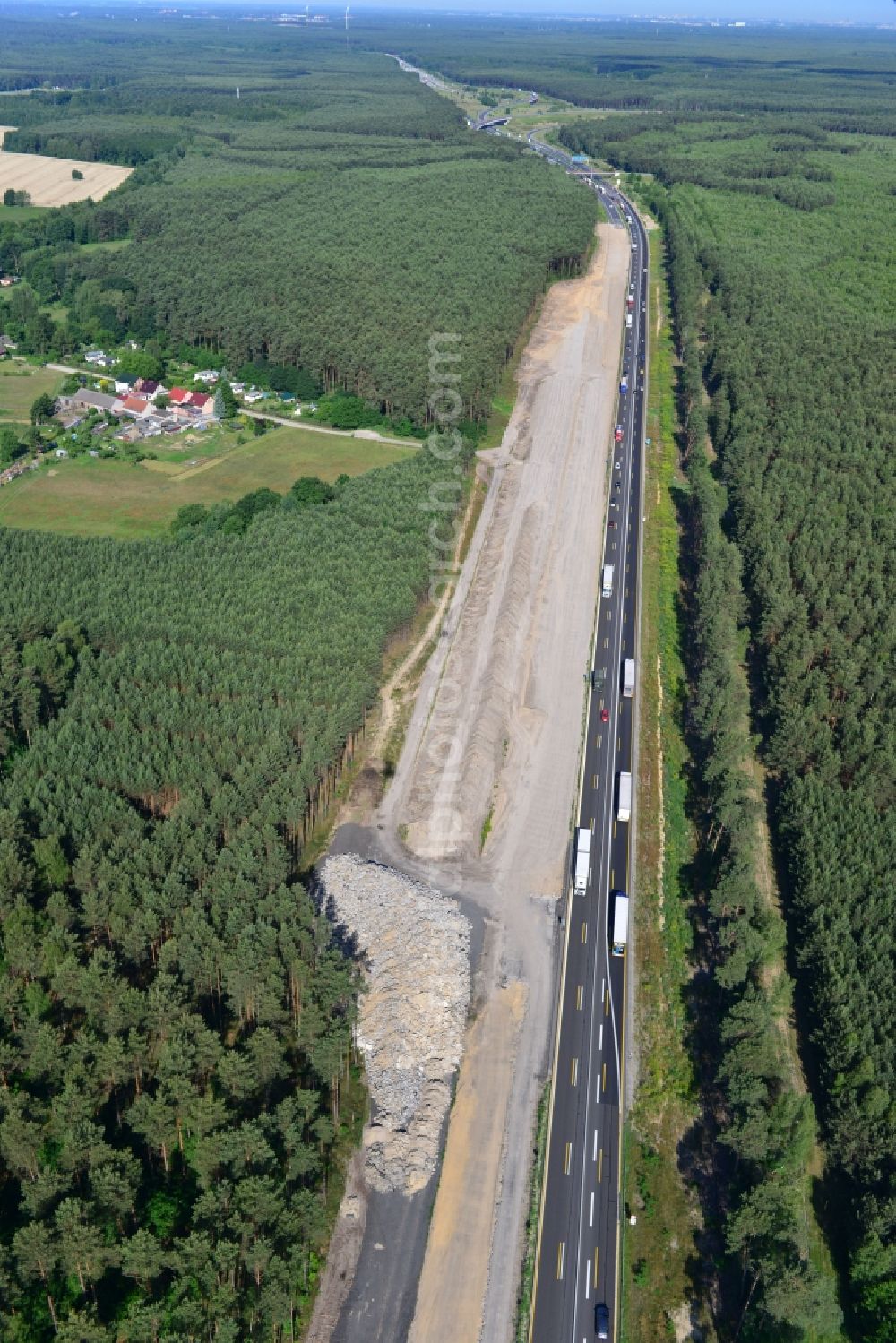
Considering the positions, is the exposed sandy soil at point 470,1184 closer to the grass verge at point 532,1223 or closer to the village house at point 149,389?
the grass verge at point 532,1223

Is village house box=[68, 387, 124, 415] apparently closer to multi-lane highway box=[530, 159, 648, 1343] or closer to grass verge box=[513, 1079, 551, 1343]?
multi-lane highway box=[530, 159, 648, 1343]

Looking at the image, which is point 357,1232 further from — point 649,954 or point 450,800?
point 450,800

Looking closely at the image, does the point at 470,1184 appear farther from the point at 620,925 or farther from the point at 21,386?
the point at 21,386

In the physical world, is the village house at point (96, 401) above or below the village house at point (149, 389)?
below

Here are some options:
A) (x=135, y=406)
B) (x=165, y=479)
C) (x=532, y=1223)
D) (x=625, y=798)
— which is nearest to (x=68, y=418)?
(x=135, y=406)

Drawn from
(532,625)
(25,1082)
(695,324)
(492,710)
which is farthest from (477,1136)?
(695,324)

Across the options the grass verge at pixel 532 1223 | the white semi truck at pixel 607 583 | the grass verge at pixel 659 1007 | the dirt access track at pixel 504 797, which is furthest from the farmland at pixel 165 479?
the grass verge at pixel 532 1223

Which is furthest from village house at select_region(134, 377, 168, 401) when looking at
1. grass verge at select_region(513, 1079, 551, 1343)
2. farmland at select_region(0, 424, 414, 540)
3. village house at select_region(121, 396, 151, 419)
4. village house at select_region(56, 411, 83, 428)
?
grass verge at select_region(513, 1079, 551, 1343)
